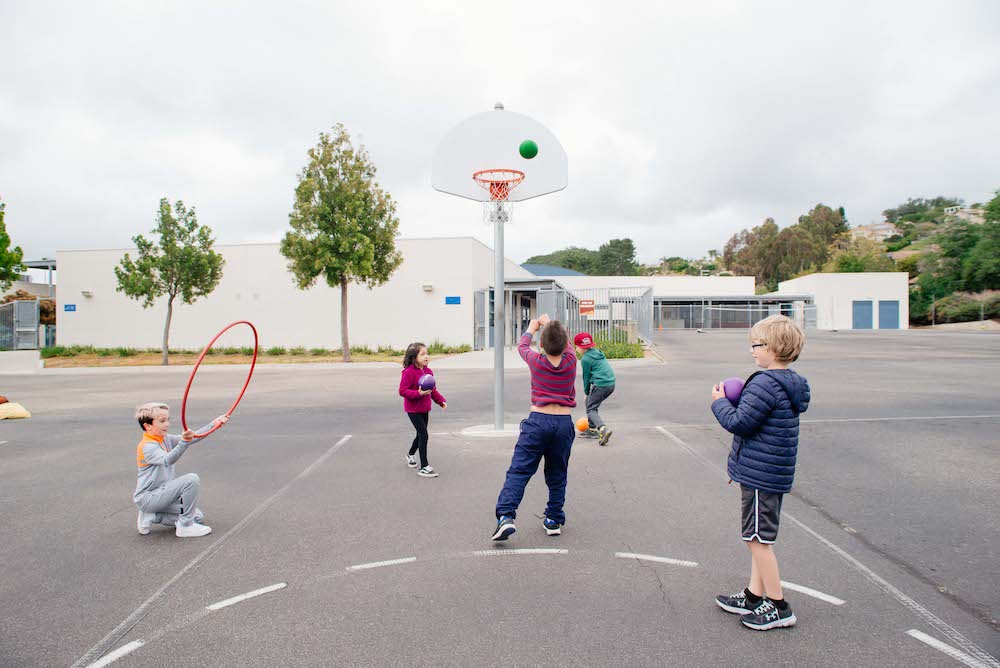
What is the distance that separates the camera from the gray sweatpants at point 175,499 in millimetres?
4767

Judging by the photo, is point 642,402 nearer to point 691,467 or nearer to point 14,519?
point 691,467

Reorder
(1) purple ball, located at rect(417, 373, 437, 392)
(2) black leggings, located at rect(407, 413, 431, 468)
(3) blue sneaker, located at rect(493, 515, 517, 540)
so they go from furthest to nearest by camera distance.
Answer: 1. (2) black leggings, located at rect(407, 413, 431, 468)
2. (1) purple ball, located at rect(417, 373, 437, 392)
3. (3) blue sneaker, located at rect(493, 515, 517, 540)

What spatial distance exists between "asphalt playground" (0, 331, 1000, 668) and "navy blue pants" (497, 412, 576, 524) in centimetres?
34

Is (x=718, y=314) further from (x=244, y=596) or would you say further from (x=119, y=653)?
(x=119, y=653)

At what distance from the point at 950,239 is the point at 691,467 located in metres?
60.8

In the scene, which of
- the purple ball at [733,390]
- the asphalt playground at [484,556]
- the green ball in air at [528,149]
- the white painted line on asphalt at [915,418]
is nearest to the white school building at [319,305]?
the white painted line on asphalt at [915,418]

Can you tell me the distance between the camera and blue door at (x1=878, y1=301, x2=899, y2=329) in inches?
2160

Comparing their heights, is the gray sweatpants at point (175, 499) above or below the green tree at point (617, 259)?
Answer: below

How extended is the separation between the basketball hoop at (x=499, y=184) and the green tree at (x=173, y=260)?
17857 millimetres

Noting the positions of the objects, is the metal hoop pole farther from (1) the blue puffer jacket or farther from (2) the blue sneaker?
(1) the blue puffer jacket

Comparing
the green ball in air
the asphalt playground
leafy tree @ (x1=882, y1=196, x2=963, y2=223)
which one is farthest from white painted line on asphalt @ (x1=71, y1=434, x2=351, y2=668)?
leafy tree @ (x1=882, y1=196, x2=963, y2=223)

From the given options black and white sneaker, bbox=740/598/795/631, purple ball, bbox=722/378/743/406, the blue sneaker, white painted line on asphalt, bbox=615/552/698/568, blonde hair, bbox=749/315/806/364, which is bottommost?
white painted line on asphalt, bbox=615/552/698/568

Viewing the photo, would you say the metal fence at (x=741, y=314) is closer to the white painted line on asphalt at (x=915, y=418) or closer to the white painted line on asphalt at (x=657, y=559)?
the white painted line on asphalt at (x=915, y=418)

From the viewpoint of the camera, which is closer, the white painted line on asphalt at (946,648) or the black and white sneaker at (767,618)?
the white painted line on asphalt at (946,648)
